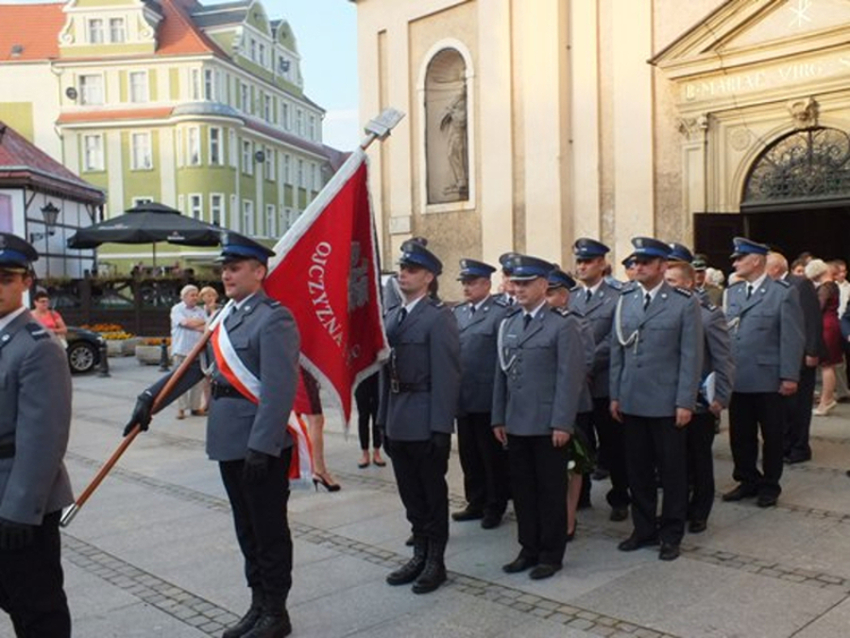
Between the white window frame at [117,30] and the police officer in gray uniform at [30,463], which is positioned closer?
the police officer in gray uniform at [30,463]

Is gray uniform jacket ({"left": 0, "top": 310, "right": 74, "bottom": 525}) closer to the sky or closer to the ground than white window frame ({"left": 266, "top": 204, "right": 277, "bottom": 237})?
closer to the ground

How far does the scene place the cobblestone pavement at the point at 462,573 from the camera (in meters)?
4.45

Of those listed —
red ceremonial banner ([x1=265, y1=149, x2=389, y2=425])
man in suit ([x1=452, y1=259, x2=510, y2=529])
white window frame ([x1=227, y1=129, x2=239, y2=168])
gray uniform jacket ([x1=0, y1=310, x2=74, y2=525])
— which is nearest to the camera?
gray uniform jacket ([x1=0, y1=310, x2=74, y2=525])

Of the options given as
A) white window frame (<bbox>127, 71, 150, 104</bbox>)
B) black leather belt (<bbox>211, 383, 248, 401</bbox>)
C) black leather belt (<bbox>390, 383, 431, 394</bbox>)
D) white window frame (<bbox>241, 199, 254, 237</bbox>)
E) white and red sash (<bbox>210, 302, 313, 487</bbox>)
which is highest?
white window frame (<bbox>127, 71, 150, 104</bbox>)

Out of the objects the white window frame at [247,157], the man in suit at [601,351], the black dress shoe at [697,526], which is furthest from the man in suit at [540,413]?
the white window frame at [247,157]

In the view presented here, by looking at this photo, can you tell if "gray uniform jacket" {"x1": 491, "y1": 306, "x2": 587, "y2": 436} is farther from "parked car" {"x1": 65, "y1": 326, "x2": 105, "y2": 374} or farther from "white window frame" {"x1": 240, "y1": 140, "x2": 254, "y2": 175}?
"white window frame" {"x1": 240, "y1": 140, "x2": 254, "y2": 175}

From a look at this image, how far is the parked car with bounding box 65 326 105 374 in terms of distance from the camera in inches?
712

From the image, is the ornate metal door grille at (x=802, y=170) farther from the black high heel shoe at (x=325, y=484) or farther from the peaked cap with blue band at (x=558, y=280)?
the black high heel shoe at (x=325, y=484)

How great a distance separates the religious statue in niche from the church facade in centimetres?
4

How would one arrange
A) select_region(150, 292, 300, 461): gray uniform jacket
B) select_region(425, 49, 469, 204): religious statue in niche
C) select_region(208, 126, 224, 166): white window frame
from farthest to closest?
select_region(208, 126, 224, 166): white window frame, select_region(425, 49, 469, 204): religious statue in niche, select_region(150, 292, 300, 461): gray uniform jacket

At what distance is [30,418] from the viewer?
135 inches

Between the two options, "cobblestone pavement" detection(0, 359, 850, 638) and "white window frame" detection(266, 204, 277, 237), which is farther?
"white window frame" detection(266, 204, 277, 237)

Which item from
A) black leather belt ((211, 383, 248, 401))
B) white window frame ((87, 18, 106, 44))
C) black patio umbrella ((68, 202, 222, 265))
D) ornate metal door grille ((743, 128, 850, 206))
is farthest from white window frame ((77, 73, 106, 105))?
black leather belt ((211, 383, 248, 401))

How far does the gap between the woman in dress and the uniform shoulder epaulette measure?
26.9ft
